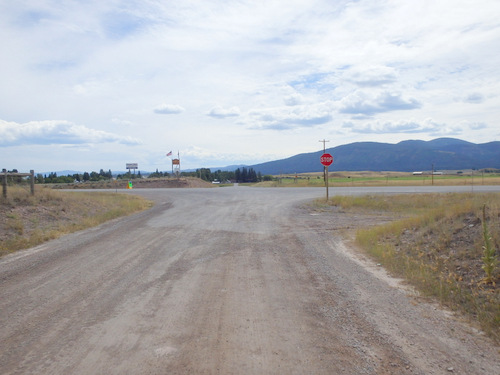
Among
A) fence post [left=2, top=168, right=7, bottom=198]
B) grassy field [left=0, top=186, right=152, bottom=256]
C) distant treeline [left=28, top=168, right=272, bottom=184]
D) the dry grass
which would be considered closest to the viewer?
grassy field [left=0, top=186, right=152, bottom=256]

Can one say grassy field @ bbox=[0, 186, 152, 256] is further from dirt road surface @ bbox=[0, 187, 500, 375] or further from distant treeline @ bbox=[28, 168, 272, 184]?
distant treeline @ bbox=[28, 168, 272, 184]

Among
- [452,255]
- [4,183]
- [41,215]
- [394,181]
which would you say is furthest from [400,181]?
[452,255]

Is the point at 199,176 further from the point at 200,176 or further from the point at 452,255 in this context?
the point at 452,255

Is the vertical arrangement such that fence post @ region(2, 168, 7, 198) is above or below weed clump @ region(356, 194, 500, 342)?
above

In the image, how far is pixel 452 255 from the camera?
28.7 ft

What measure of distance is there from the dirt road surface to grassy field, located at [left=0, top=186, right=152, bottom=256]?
243 cm

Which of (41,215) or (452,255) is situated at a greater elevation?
(41,215)

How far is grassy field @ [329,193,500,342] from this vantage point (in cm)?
647

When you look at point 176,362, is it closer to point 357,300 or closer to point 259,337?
point 259,337

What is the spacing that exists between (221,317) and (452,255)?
17.3 ft

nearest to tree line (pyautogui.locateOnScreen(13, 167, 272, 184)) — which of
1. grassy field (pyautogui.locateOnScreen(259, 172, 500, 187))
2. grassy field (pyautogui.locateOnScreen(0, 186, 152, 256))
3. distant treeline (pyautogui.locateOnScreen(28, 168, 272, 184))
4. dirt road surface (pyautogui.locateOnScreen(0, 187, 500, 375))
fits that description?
distant treeline (pyautogui.locateOnScreen(28, 168, 272, 184))

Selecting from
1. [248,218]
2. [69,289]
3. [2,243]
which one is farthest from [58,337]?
[248,218]

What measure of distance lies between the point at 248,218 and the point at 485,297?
1295 centimetres

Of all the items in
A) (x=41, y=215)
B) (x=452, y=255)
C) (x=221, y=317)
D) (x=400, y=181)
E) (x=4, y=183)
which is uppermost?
(x=4, y=183)
